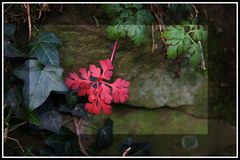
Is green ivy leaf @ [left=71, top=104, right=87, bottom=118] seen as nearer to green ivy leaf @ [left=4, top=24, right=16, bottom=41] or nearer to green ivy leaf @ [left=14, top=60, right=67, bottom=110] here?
green ivy leaf @ [left=14, top=60, right=67, bottom=110]

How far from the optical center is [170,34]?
1630mm

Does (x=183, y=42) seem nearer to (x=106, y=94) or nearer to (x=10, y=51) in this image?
(x=106, y=94)

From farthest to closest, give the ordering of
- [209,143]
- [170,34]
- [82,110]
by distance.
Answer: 1. [209,143]
2. [82,110]
3. [170,34]

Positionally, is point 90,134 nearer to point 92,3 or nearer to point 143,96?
point 143,96

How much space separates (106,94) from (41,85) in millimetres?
261

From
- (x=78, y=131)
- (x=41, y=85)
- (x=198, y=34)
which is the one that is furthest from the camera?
(x=78, y=131)

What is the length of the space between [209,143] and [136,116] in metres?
0.41

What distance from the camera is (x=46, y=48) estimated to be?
5.28ft

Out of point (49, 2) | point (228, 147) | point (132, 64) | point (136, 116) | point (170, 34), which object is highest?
point (49, 2)

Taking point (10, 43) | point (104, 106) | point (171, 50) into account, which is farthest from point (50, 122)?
point (171, 50)

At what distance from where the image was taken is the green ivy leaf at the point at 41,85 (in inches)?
61.2

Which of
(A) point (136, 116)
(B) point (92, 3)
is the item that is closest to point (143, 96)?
(A) point (136, 116)

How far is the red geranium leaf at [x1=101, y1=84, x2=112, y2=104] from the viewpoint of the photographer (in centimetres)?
157

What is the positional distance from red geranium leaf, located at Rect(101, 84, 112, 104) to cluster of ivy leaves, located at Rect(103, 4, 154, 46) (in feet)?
0.73
